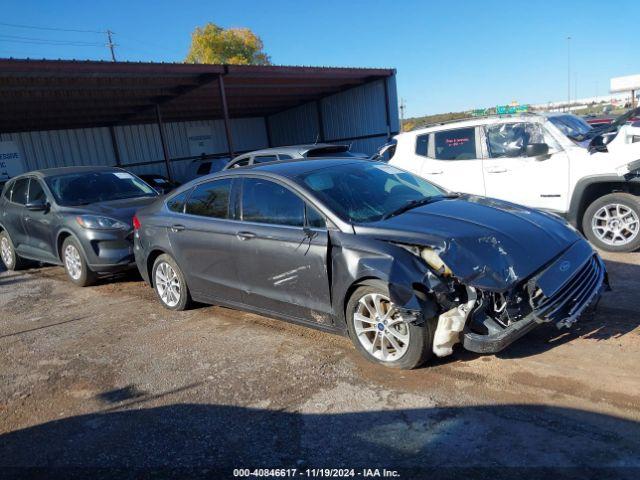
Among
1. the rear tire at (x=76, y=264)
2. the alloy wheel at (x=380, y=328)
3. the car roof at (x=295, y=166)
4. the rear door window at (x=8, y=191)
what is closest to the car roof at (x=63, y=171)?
the rear door window at (x=8, y=191)

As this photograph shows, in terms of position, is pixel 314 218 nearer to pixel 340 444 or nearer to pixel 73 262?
pixel 340 444

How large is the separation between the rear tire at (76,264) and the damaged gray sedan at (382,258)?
2501 mm

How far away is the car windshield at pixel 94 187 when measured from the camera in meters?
7.79

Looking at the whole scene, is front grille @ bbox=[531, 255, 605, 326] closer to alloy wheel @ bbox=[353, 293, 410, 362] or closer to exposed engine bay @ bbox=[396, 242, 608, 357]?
exposed engine bay @ bbox=[396, 242, 608, 357]

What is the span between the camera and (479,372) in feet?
12.3

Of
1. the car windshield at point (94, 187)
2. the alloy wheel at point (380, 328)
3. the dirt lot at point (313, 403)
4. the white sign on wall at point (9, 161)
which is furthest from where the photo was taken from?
the white sign on wall at point (9, 161)

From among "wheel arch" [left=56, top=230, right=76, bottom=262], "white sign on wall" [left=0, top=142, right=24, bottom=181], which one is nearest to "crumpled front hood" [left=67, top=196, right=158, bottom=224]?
"wheel arch" [left=56, top=230, right=76, bottom=262]

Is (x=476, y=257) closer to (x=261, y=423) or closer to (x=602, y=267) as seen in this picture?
(x=602, y=267)

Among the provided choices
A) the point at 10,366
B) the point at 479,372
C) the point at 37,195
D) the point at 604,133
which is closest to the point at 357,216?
the point at 479,372

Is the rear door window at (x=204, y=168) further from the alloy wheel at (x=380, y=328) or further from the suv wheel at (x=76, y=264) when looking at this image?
the alloy wheel at (x=380, y=328)

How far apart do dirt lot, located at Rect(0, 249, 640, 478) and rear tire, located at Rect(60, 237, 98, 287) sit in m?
2.14

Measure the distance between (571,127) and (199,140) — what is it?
21660 mm

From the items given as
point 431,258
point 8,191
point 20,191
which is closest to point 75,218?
point 20,191

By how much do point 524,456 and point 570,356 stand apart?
4.42ft
